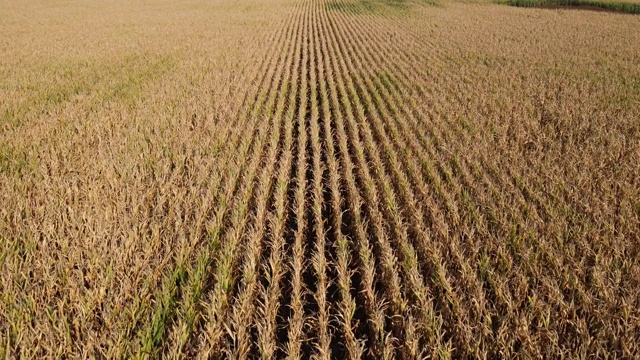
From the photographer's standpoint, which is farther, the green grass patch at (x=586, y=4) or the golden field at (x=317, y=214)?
the green grass patch at (x=586, y=4)

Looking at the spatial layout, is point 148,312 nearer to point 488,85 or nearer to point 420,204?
point 420,204

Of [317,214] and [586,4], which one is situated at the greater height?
[586,4]

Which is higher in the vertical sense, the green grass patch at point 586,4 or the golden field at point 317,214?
the green grass patch at point 586,4

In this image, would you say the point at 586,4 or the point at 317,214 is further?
the point at 586,4

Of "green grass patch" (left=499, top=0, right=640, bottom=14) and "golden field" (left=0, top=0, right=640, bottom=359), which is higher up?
"green grass patch" (left=499, top=0, right=640, bottom=14)
